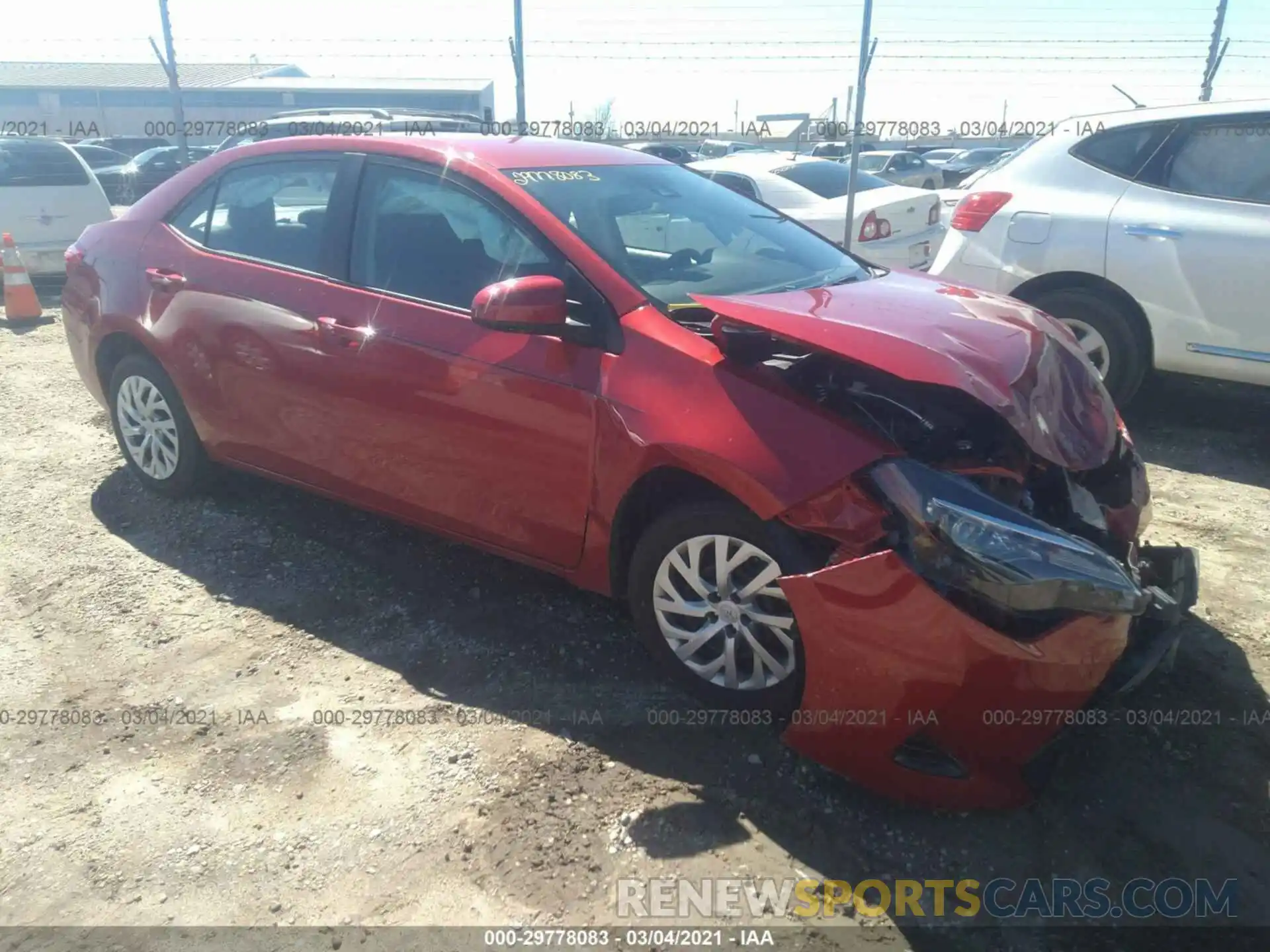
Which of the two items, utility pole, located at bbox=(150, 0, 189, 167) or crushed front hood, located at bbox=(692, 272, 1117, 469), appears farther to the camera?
utility pole, located at bbox=(150, 0, 189, 167)

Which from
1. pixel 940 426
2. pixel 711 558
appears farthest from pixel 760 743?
pixel 940 426

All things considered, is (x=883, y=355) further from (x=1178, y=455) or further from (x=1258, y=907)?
(x=1178, y=455)

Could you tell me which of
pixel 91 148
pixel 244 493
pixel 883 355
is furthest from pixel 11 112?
pixel 883 355

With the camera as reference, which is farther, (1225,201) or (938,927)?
(1225,201)

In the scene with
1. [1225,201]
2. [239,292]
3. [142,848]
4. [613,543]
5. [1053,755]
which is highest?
[1225,201]

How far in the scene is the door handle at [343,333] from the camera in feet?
11.3

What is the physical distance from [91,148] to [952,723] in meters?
25.3

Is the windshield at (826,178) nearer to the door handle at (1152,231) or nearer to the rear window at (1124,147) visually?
the rear window at (1124,147)

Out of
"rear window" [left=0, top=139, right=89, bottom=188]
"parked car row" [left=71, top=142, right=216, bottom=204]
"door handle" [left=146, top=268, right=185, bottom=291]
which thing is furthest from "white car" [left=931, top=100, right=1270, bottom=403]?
"parked car row" [left=71, top=142, right=216, bottom=204]

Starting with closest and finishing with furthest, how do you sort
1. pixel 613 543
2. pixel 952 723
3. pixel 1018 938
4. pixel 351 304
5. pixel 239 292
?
1. pixel 1018 938
2. pixel 952 723
3. pixel 613 543
4. pixel 351 304
5. pixel 239 292

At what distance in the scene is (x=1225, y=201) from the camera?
503 cm

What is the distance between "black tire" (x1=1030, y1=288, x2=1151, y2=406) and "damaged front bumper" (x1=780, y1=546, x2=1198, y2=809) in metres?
3.10

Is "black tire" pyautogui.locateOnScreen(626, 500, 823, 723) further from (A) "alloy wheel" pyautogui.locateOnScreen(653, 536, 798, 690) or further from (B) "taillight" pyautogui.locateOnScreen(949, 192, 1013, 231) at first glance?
(B) "taillight" pyautogui.locateOnScreen(949, 192, 1013, 231)

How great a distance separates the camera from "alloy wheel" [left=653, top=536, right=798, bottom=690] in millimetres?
2688
